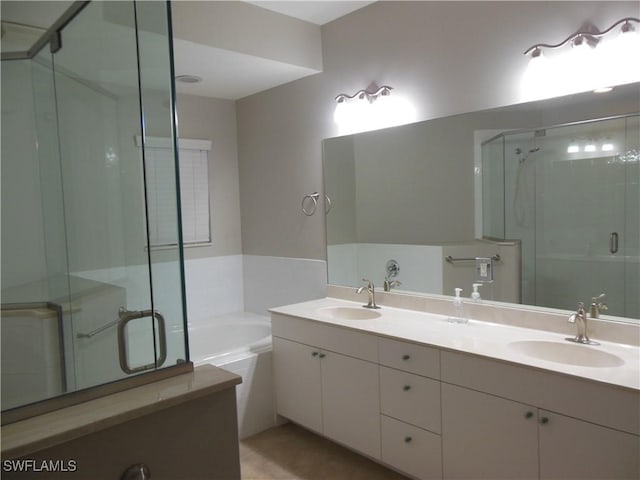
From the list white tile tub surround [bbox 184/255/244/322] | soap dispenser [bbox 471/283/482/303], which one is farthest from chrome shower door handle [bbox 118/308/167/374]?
white tile tub surround [bbox 184/255/244/322]

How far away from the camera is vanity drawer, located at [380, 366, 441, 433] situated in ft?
7.00

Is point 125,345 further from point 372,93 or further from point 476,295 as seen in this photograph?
point 372,93

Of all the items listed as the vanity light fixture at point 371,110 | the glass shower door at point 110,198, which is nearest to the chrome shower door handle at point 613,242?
the vanity light fixture at point 371,110

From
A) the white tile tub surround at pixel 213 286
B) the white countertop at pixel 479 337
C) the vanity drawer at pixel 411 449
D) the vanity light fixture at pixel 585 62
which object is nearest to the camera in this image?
the white countertop at pixel 479 337

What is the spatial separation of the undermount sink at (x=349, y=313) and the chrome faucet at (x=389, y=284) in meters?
0.19

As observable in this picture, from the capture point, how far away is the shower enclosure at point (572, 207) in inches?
78.1

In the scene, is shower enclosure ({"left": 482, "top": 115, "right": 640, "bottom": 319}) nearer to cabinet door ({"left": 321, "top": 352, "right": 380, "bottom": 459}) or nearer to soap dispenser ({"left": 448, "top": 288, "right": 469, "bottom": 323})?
soap dispenser ({"left": 448, "top": 288, "right": 469, "bottom": 323})

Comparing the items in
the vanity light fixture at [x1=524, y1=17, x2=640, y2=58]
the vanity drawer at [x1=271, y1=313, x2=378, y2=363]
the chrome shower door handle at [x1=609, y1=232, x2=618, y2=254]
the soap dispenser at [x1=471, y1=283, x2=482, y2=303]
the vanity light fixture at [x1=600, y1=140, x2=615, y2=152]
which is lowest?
the vanity drawer at [x1=271, y1=313, x2=378, y2=363]

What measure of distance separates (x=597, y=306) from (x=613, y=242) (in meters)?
0.29

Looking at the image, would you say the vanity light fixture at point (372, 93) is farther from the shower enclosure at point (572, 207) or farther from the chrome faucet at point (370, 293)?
the chrome faucet at point (370, 293)

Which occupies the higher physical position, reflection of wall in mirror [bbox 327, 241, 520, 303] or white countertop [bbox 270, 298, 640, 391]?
reflection of wall in mirror [bbox 327, 241, 520, 303]

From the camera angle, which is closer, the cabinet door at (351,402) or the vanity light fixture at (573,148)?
the vanity light fixture at (573,148)

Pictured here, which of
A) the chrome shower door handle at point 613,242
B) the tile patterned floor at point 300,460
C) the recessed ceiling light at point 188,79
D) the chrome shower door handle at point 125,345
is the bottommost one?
the tile patterned floor at point 300,460

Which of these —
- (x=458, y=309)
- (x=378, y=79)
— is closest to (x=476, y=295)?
(x=458, y=309)
